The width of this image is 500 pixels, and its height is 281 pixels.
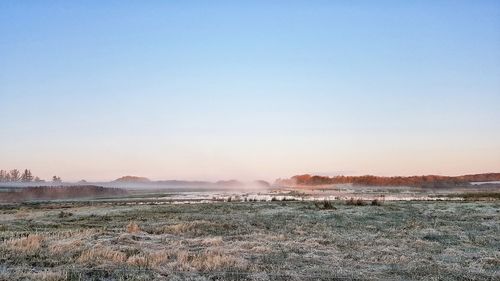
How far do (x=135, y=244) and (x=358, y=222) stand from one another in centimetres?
1454

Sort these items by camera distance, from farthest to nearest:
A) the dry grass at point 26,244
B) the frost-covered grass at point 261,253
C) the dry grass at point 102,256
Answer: the dry grass at point 26,244
the dry grass at point 102,256
the frost-covered grass at point 261,253

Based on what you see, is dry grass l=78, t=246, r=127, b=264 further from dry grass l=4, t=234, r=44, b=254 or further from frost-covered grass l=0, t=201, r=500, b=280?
dry grass l=4, t=234, r=44, b=254

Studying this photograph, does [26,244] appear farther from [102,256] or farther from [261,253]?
[261,253]

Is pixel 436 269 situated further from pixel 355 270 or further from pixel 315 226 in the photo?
pixel 315 226

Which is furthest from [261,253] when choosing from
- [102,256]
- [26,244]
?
[26,244]

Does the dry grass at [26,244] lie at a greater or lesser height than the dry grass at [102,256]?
greater

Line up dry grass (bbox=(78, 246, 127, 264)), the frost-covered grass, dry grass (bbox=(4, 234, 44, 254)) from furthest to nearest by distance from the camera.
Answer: dry grass (bbox=(4, 234, 44, 254)), dry grass (bbox=(78, 246, 127, 264)), the frost-covered grass

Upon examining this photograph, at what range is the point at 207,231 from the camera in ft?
79.0

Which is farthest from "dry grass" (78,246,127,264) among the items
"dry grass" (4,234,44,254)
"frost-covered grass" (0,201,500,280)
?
"dry grass" (4,234,44,254)

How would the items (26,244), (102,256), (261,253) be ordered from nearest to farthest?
(102,256) → (261,253) → (26,244)

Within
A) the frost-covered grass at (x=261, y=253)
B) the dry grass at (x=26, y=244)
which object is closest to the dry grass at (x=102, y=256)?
the frost-covered grass at (x=261, y=253)

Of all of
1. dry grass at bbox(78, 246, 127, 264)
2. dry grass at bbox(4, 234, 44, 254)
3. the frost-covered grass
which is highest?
dry grass at bbox(4, 234, 44, 254)

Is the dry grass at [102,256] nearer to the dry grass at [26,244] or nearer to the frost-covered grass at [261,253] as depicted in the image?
the frost-covered grass at [261,253]

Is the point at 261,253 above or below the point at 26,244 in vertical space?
below
